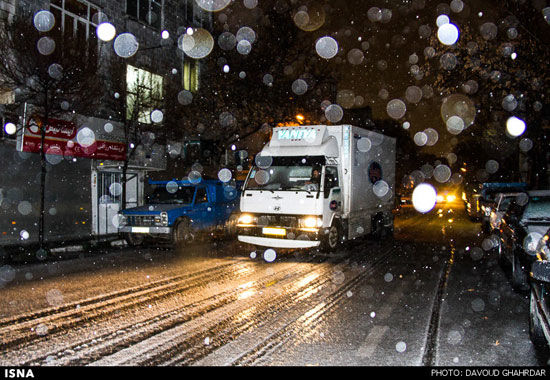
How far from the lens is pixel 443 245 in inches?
578

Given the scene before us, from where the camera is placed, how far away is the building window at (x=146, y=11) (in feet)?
65.8

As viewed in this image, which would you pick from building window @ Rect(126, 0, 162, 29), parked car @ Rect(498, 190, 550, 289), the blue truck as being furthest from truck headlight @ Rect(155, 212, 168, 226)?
building window @ Rect(126, 0, 162, 29)

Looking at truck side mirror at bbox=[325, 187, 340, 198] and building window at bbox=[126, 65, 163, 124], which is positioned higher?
building window at bbox=[126, 65, 163, 124]

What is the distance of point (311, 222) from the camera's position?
1121cm

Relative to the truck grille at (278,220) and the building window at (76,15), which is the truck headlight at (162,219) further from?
the building window at (76,15)

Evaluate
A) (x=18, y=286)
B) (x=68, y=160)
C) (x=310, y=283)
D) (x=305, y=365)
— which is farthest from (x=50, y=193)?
(x=305, y=365)

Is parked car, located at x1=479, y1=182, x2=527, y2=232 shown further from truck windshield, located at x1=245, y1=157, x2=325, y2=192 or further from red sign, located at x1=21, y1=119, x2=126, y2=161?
red sign, located at x1=21, y1=119, x2=126, y2=161

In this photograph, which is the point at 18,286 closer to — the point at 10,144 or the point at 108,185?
the point at 10,144

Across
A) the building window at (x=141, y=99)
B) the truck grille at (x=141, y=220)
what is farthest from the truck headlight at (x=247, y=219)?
the building window at (x=141, y=99)

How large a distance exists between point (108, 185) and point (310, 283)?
13.2m

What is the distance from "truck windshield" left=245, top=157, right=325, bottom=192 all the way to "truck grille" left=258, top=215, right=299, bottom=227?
0.73 m

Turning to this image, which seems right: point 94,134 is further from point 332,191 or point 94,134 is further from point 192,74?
point 332,191

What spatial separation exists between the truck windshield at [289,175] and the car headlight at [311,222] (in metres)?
0.72

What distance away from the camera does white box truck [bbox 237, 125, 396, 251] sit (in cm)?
1134
